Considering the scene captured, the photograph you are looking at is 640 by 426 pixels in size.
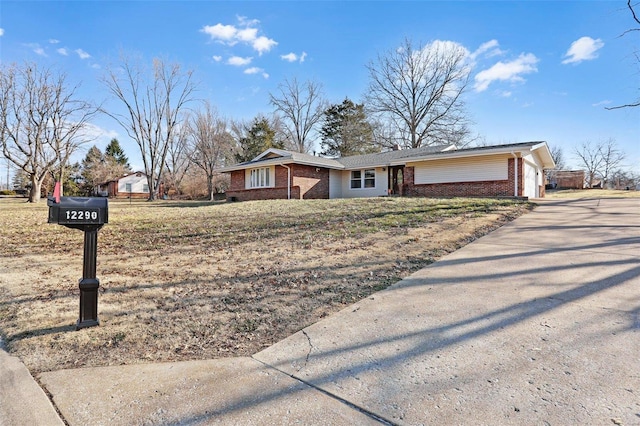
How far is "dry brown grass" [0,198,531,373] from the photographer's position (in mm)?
2801

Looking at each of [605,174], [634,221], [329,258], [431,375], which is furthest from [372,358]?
[605,174]

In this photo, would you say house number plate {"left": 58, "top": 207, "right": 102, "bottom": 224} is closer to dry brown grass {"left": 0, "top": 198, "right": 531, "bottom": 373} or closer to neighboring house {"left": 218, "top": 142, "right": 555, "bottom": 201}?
dry brown grass {"left": 0, "top": 198, "right": 531, "bottom": 373}

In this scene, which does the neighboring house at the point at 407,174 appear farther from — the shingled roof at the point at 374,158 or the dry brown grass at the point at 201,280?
the dry brown grass at the point at 201,280

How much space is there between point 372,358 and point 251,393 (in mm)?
924

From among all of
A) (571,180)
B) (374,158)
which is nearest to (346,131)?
(374,158)

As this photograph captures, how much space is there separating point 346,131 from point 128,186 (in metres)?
32.2

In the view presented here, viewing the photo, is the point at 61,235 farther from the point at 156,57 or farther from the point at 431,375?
the point at 156,57

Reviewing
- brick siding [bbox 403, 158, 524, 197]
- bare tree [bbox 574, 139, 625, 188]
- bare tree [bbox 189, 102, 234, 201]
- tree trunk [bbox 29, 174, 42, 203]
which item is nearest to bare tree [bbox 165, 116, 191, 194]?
bare tree [bbox 189, 102, 234, 201]

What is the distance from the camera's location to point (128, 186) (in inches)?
1817

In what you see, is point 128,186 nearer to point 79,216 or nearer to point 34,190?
point 34,190

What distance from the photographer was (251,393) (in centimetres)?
204

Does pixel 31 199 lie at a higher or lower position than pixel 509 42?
lower

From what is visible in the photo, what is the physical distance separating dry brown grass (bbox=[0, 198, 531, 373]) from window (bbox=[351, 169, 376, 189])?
12.7m

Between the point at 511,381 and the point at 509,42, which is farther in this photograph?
the point at 509,42
